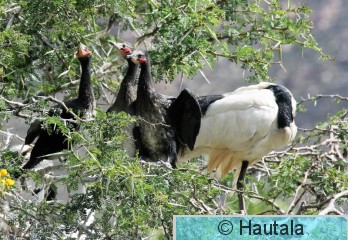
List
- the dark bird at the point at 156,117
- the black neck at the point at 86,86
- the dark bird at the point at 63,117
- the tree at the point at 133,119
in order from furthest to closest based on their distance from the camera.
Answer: the dark bird at the point at 156,117
the black neck at the point at 86,86
the dark bird at the point at 63,117
the tree at the point at 133,119

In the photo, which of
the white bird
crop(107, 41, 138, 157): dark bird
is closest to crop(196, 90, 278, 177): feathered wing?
the white bird

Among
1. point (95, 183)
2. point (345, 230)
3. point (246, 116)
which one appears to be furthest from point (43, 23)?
point (345, 230)

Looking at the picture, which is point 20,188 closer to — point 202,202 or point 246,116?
point 202,202

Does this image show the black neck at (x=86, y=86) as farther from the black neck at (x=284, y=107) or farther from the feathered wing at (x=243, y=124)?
the black neck at (x=284, y=107)

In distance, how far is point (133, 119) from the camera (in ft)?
12.8

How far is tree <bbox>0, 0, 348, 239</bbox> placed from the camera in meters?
3.81

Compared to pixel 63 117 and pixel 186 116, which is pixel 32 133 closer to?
pixel 63 117

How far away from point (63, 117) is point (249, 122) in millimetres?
1196

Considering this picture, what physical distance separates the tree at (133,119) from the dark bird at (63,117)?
0.31 feet

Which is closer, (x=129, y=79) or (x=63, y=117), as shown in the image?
(x=63, y=117)

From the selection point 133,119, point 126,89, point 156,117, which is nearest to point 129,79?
point 126,89

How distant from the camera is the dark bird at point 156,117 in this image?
521 cm

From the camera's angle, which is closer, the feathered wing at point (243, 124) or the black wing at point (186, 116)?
the black wing at point (186, 116)

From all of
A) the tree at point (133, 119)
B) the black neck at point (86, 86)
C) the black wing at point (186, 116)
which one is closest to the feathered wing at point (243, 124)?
the tree at point (133, 119)
